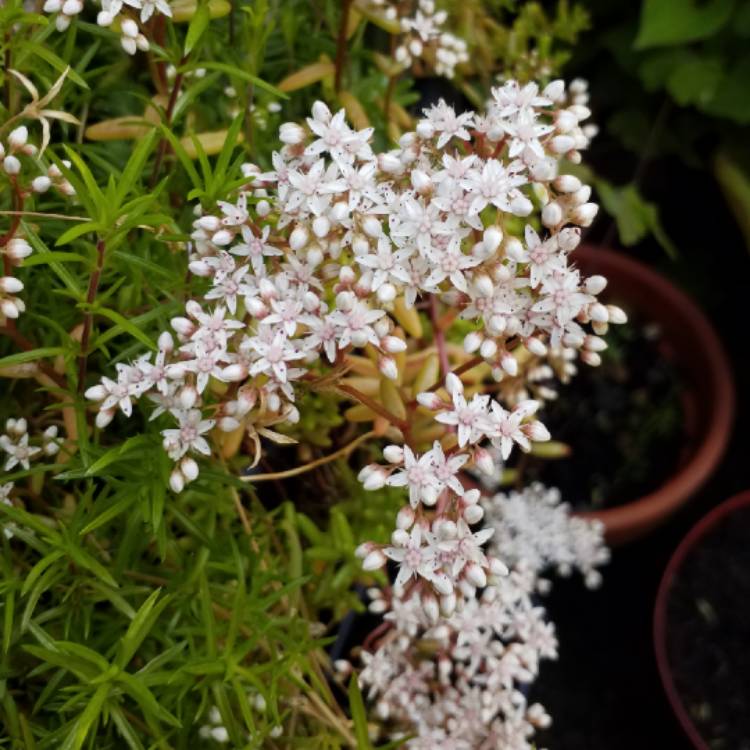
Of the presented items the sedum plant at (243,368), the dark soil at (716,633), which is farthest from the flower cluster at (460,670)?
the dark soil at (716,633)

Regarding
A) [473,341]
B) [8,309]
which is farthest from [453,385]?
[8,309]

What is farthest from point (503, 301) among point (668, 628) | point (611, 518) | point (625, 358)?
point (625, 358)

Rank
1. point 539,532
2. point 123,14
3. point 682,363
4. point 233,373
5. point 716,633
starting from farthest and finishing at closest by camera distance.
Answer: point 682,363 < point 716,633 < point 539,532 < point 123,14 < point 233,373

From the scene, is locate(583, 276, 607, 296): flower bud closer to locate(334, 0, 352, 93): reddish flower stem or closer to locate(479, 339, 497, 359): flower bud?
locate(479, 339, 497, 359): flower bud

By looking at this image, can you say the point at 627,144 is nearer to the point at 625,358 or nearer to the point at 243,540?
the point at 625,358

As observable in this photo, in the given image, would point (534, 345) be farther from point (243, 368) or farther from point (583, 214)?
point (243, 368)

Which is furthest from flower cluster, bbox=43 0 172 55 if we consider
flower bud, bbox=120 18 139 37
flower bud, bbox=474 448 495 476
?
flower bud, bbox=474 448 495 476
